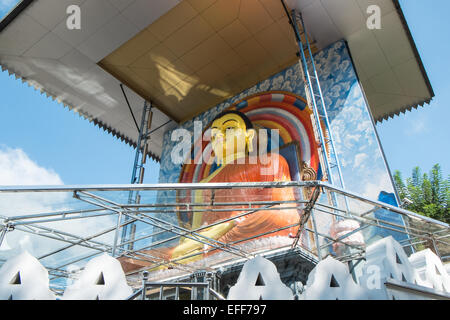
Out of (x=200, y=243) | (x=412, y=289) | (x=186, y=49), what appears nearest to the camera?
(x=412, y=289)

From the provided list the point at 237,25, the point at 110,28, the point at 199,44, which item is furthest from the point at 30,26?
the point at 237,25

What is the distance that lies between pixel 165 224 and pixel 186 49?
4.14 metres

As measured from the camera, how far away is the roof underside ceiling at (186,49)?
20.6ft

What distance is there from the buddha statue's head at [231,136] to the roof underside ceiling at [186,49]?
128 cm

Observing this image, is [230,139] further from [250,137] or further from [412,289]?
[412,289]

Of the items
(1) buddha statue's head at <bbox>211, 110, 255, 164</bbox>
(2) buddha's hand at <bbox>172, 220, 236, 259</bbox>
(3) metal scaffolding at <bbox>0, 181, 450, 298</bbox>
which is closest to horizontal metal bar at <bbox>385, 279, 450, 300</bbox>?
(3) metal scaffolding at <bbox>0, 181, 450, 298</bbox>

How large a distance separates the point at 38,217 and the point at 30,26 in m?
Answer: 4.54

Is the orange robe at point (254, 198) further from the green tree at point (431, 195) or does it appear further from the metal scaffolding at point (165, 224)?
the green tree at point (431, 195)

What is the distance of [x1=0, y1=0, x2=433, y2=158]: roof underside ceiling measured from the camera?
6.27m

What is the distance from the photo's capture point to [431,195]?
35.6 ft

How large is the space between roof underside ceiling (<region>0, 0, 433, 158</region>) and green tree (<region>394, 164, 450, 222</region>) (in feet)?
14.0

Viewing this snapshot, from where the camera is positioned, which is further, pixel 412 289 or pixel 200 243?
pixel 200 243

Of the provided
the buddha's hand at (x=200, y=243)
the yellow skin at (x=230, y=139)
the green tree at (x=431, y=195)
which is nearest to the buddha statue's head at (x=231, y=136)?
the yellow skin at (x=230, y=139)

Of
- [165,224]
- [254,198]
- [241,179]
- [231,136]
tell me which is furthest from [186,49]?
[254,198]
